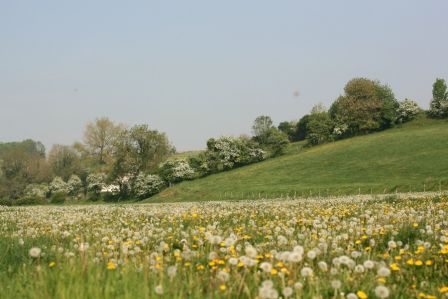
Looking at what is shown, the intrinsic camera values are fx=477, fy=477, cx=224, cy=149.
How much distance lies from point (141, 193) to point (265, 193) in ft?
117

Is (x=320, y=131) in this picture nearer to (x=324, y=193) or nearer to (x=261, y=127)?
(x=261, y=127)

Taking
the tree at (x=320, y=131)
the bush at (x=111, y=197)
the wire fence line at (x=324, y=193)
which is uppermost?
the tree at (x=320, y=131)

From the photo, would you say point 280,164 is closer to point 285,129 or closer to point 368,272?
point 285,129

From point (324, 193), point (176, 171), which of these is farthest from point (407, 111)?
point (324, 193)

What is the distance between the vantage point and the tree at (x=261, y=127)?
100 m

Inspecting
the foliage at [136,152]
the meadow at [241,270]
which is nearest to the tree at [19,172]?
the foliage at [136,152]

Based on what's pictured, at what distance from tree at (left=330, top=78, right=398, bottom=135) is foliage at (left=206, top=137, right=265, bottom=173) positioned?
59.0 feet

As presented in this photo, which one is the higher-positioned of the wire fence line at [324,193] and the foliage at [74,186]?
the foliage at [74,186]

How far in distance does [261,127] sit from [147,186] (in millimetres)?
29708

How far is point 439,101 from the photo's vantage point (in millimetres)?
90750

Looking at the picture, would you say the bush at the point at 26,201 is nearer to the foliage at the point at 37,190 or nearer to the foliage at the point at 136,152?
the foliage at the point at 136,152

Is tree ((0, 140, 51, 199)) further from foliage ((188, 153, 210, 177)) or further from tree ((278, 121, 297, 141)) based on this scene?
tree ((278, 121, 297, 141))

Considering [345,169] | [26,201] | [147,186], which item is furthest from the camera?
[147,186]

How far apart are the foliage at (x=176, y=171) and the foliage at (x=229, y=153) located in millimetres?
4963
